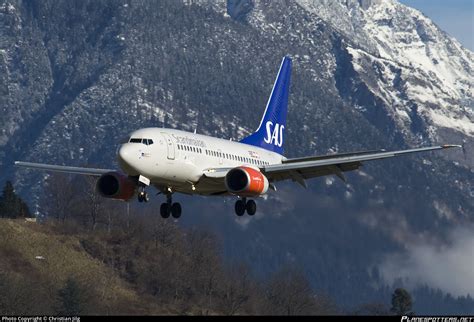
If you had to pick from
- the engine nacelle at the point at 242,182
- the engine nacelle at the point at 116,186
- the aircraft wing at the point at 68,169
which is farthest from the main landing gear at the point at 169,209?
the aircraft wing at the point at 68,169

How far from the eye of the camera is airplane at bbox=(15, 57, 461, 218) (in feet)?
307

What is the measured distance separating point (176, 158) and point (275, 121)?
24816 millimetres

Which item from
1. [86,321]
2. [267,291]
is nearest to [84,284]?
[267,291]

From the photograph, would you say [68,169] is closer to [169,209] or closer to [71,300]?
[169,209]

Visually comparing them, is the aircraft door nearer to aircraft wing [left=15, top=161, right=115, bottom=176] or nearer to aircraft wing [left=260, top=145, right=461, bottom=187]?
aircraft wing [left=15, top=161, right=115, bottom=176]

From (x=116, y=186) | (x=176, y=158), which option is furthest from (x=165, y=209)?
(x=176, y=158)

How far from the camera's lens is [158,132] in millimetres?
→ 94812

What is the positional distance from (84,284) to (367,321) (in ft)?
306

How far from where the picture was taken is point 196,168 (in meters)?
97.0

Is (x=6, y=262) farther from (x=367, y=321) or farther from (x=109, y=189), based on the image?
(x=367, y=321)

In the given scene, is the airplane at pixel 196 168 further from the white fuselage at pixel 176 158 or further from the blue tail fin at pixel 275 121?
the blue tail fin at pixel 275 121

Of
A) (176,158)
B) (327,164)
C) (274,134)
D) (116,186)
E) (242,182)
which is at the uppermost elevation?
(274,134)

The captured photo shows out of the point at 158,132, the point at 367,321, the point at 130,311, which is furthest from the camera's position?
the point at 130,311

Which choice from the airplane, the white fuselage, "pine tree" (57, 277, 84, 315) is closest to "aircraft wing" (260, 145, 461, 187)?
the airplane
